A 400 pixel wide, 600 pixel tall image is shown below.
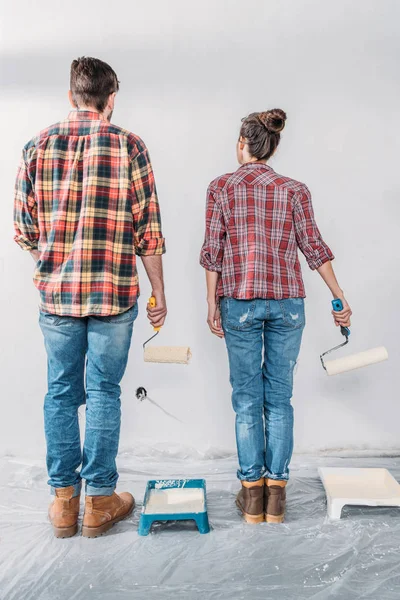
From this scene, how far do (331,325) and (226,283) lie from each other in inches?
24.8

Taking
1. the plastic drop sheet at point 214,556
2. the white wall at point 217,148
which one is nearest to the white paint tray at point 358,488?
the plastic drop sheet at point 214,556

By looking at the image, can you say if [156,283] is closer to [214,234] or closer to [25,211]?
[214,234]

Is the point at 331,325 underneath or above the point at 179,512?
above

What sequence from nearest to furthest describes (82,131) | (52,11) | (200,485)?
(82,131) → (200,485) → (52,11)

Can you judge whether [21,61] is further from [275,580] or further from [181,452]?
[275,580]

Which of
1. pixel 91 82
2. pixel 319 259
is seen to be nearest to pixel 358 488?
pixel 319 259

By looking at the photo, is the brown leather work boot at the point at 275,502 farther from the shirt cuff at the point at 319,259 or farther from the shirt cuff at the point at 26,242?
the shirt cuff at the point at 26,242

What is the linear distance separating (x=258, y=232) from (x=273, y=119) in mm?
304

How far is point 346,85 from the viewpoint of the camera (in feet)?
6.14

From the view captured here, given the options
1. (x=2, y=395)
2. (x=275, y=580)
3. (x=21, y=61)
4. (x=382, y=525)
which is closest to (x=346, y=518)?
(x=382, y=525)

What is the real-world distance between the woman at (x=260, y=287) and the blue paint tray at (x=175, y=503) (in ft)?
0.45

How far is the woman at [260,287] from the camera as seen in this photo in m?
1.44

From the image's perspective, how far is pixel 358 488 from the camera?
164 centimetres

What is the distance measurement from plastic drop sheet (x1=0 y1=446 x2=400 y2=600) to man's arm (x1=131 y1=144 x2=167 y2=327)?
62cm
